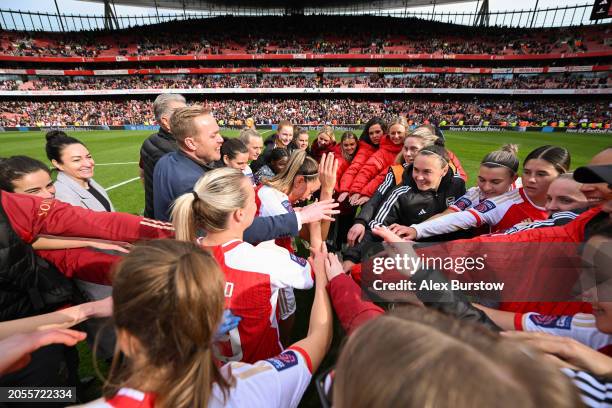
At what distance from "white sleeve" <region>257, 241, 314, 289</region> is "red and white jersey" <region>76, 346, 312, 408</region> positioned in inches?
15.4

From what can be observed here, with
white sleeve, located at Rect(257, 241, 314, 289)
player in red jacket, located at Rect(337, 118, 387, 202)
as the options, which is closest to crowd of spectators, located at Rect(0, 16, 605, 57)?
player in red jacket, located at Rect(337, 118, 387, 202)

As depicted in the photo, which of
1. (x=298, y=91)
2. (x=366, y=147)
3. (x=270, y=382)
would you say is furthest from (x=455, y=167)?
(x=298, y=91)

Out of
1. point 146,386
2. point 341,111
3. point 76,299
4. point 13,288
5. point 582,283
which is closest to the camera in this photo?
point 146,386

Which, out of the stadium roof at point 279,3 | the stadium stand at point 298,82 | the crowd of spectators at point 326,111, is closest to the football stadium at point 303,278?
the crowd of spectators at point 326,111

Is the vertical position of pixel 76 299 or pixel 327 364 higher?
pixel 76 299

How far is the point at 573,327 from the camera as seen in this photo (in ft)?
4.78

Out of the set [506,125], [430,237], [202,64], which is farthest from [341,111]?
[430,237]

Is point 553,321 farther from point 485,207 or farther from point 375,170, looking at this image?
point 375,170

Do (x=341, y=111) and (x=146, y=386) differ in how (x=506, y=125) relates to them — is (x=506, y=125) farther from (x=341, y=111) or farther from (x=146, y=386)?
(x=146, y=386)

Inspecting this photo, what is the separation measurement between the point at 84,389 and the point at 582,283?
3887 millimetres

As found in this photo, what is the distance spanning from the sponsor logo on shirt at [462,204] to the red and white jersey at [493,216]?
113mm

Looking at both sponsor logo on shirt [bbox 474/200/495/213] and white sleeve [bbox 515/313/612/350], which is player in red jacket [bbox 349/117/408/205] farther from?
white sleeve [bbox 515/313/612/350]

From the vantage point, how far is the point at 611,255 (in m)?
1.29

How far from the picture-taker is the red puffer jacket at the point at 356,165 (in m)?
4.39
